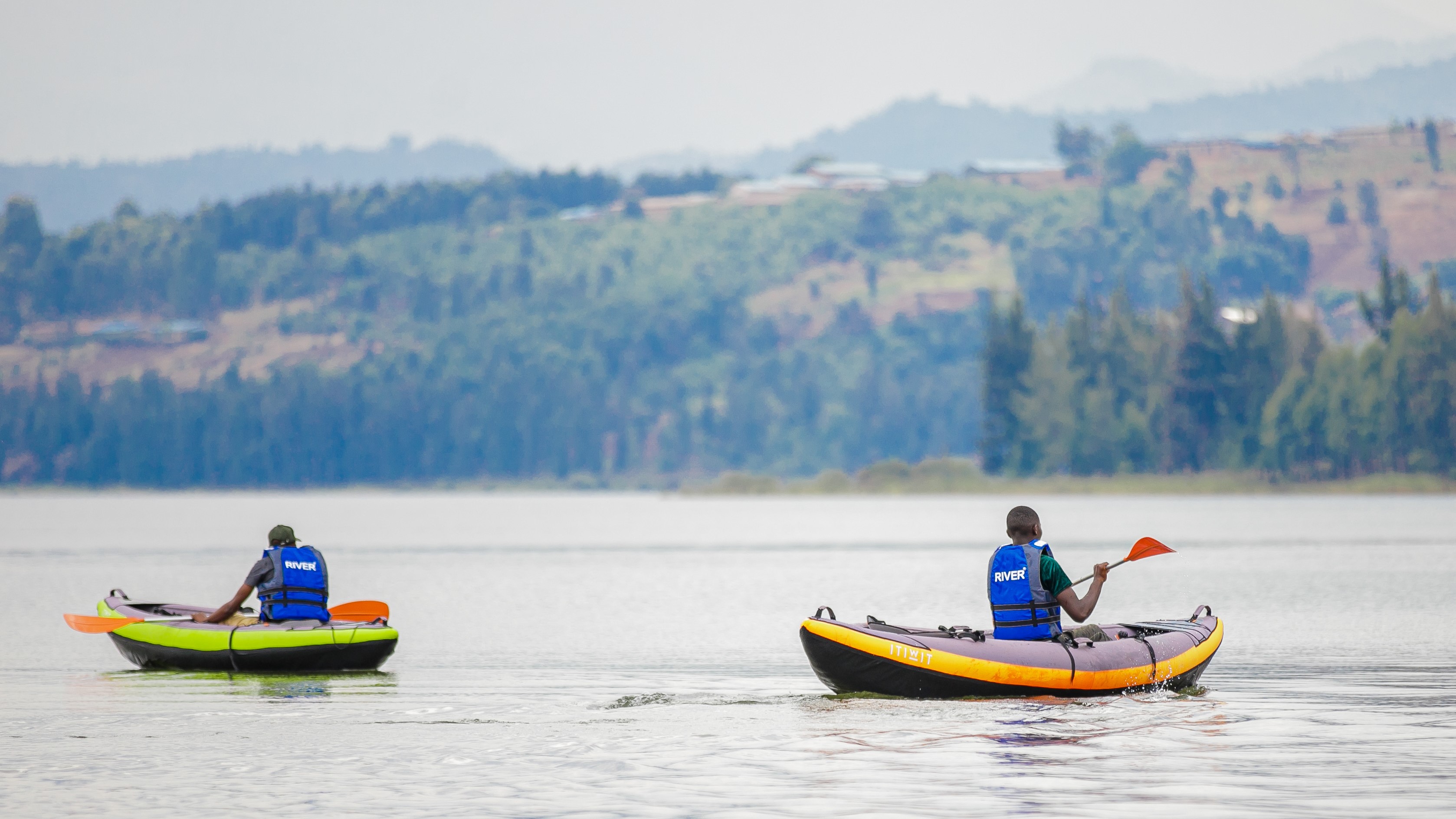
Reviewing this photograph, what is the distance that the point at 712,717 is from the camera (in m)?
27.0

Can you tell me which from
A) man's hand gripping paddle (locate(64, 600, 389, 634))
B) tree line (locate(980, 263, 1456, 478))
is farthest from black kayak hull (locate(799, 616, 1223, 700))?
tree line (locate(980, 263, 1456, 478))

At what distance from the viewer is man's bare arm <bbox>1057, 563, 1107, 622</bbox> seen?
26.3 meters

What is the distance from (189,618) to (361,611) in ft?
10.4

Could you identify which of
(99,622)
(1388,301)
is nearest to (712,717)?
(99,622)

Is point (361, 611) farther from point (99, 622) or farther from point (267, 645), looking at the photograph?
point (99, 622)

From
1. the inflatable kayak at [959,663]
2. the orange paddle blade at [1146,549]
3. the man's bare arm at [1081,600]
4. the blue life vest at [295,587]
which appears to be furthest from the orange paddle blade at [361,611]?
the orange paddle blade at [1146,549]

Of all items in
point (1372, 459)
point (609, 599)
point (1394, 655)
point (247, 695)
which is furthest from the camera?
point (1372, 459)

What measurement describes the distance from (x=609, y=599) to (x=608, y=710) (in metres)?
28.1

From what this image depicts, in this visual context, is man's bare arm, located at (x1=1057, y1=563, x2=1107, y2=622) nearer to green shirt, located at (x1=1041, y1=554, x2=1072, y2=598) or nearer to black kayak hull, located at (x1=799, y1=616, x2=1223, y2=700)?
green shirt, located at (x1=1041, y1=554, x2=1072, y2=598)

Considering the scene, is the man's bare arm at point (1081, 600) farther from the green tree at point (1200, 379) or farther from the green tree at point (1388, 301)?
the green tree at point (1200, 379)

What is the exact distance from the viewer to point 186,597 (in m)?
56.7

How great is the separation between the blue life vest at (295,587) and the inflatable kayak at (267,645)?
199mm

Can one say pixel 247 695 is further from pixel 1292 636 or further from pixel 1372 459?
pixel 1372 459

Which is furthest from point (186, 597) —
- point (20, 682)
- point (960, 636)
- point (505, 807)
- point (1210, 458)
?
point (1210, 458)
